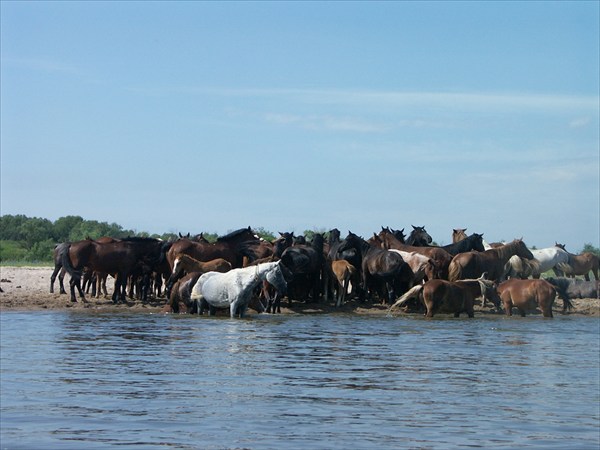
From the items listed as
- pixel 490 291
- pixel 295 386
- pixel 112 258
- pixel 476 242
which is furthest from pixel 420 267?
pixel 295 386

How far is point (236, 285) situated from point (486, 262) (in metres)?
8.03

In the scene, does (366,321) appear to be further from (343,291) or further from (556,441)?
(556,441)

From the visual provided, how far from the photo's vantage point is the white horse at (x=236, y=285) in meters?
21.9

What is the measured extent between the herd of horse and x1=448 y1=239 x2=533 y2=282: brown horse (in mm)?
28

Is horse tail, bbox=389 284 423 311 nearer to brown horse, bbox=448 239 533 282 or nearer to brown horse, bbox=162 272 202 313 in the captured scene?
brown horse, bbox=448 239 533 282

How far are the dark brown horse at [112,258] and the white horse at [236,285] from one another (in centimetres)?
508

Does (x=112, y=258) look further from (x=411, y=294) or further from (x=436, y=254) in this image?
(x=436, y=254)

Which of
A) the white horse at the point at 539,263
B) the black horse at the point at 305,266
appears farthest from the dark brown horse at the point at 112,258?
the white horse at the point at 539,263

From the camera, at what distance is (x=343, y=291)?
26234 mm

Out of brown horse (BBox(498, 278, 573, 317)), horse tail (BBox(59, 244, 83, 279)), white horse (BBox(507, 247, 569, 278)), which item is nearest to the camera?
brown horse (BBox(498, 278, 573, 317))

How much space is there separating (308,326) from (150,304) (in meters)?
6.53

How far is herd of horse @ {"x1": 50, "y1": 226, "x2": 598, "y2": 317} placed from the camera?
23500 millimetres

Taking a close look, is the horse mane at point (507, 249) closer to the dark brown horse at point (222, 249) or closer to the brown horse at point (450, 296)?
the brown horse at point (450, 296)

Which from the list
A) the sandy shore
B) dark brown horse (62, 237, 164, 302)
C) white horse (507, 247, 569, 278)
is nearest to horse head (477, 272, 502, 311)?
the sandy shore
